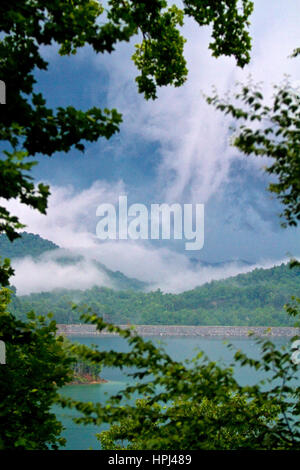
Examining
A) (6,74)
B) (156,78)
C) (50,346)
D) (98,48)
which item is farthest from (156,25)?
(50,346)

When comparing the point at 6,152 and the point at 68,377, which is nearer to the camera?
the point at 6,152

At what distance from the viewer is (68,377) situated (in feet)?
25.5

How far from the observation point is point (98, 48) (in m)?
5.76

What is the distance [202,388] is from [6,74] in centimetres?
419

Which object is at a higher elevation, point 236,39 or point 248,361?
→ point 236,39

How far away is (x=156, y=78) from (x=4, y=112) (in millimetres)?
5488

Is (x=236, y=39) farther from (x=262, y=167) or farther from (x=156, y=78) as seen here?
(x=262, y=167)

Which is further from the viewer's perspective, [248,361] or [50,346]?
[50,346]

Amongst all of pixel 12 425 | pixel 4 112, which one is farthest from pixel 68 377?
pixel 4 112
